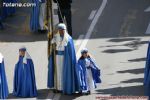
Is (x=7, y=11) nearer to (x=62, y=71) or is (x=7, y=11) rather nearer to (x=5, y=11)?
(x=5, y=11)

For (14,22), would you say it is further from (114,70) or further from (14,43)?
(114,70)

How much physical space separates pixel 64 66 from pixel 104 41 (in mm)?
5193

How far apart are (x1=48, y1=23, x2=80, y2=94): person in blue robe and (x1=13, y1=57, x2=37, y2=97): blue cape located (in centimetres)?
58

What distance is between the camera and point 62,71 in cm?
1811

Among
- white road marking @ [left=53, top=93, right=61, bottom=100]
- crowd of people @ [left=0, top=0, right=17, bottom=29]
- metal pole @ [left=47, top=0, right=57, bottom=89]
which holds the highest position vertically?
crowd of people @ [left=0, top=0, right=17, bottom=29]

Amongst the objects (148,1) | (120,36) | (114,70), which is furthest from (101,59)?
(148,1)

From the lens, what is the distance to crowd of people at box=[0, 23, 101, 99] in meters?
17.9

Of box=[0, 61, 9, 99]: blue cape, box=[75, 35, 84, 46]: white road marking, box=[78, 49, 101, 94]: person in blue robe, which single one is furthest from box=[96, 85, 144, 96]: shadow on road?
box=[75, 35, 84, 46]: white road marking

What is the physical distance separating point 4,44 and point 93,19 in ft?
12.8

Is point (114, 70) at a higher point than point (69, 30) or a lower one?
lower

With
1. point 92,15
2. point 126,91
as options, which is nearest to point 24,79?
point 126,91

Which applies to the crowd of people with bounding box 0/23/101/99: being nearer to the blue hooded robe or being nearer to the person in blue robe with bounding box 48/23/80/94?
the person in blue robe with bounding box 48/23/80/94

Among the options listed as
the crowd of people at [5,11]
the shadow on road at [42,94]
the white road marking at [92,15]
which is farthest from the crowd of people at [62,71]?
the white road marking at [92,15]

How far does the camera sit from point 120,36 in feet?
77.3
